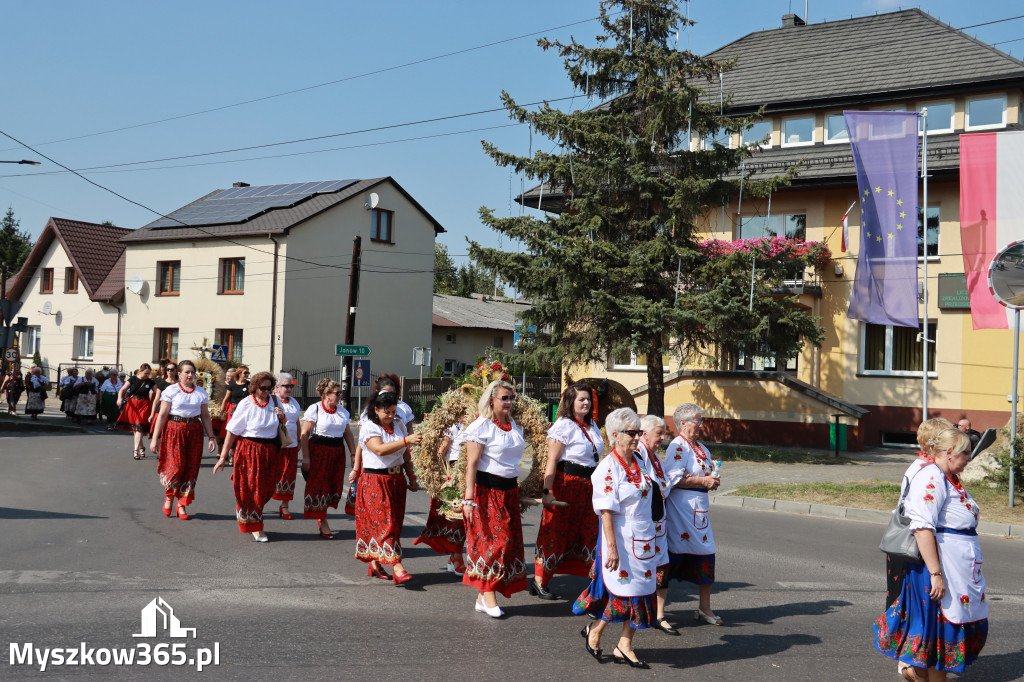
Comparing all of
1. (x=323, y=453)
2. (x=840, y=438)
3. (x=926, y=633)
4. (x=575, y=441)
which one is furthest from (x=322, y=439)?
(x=840, y=438)

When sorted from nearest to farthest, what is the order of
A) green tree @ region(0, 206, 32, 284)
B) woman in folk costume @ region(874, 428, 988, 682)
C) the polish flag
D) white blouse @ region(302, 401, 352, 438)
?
woman in folk costume @ region(874, 428, 988, 682)
white blouse @ region(302, 401, 352, 438)
the polish flag
green tree @ region(0, 206, 32, 284)

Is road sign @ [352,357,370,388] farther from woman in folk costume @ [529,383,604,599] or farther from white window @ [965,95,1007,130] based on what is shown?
woman in folk costume @ [529,383,604,599]

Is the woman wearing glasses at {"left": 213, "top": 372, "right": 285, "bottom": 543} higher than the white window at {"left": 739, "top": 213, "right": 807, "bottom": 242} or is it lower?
lower

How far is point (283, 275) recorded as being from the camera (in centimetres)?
3484

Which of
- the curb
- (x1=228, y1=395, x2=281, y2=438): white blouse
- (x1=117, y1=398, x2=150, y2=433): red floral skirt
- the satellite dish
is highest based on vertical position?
the satellite dish

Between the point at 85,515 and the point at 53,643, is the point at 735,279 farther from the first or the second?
the point at 53,643

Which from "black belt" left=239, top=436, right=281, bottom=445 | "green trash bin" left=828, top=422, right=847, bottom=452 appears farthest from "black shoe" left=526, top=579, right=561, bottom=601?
"green trash bin" left=828, top=422, right=847, bottom=452

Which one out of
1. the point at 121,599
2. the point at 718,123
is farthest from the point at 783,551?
the point at 718,123

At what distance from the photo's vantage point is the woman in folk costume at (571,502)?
7.11 m

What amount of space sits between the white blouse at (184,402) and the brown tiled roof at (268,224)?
24.9 m

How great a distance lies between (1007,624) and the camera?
671 cm

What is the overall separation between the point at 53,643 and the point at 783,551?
7148 mm

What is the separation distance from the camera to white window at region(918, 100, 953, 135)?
77.0ft

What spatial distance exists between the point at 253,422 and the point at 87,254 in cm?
3947
